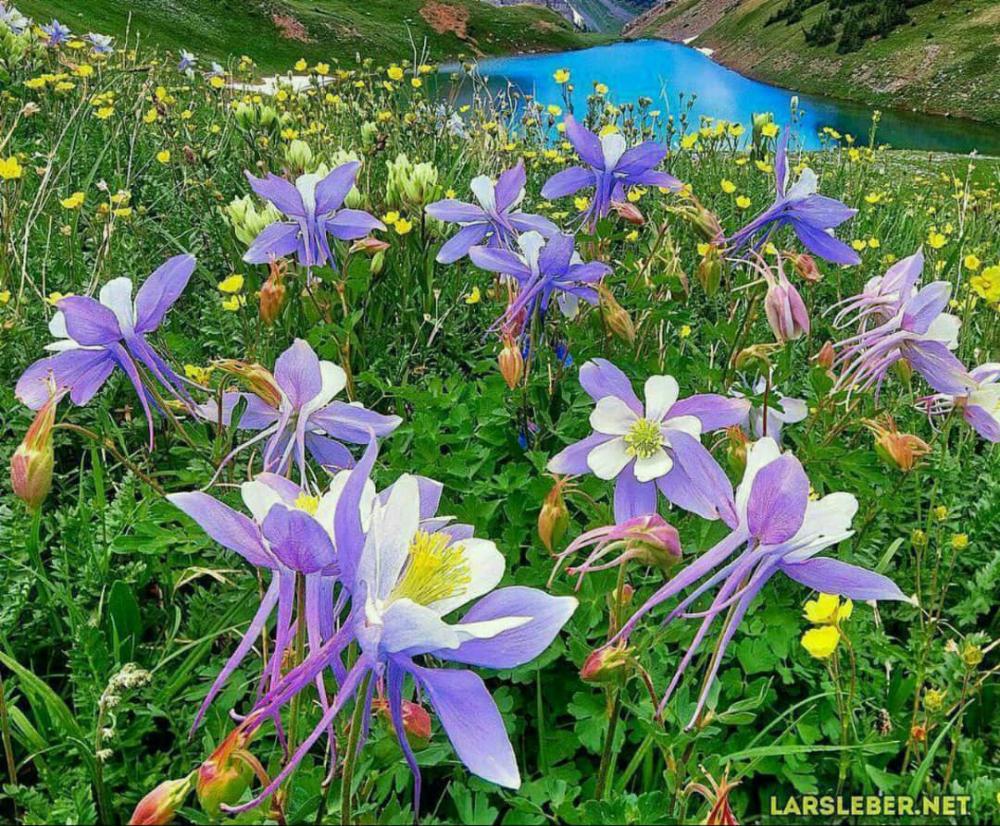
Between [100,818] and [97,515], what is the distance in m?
0.74

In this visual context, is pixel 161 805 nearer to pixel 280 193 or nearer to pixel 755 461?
pixel 755 461

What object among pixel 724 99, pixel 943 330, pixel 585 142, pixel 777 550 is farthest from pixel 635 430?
pixel 724 99

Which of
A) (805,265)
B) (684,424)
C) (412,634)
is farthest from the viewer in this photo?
(805,265)

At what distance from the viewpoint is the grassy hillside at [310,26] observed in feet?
91.2

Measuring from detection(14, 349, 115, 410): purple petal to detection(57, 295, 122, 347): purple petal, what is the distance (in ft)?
0.16

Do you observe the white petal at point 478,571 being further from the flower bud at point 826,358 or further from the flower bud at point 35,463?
the flower bud at point 826,358

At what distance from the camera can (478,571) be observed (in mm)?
832

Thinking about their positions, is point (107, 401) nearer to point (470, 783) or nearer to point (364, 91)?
point (470, 783)

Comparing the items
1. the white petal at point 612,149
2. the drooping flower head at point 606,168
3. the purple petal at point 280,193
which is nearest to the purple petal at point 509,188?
the drooping flower head at point 606,168

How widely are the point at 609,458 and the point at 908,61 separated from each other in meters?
55.1

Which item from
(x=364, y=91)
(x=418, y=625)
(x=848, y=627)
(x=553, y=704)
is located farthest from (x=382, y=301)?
(x=364, y=91)

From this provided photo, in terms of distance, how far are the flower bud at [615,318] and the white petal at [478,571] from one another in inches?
44.0

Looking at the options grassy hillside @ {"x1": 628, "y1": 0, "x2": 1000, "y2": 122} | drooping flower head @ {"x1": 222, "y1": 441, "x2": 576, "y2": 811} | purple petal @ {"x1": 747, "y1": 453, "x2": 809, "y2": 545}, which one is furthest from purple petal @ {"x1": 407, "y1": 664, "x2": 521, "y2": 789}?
grassy hillside @ {"x1": 628, "y1": 0, "x2": 1000, "y2": 122}

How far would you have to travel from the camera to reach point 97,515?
1.79 metres
